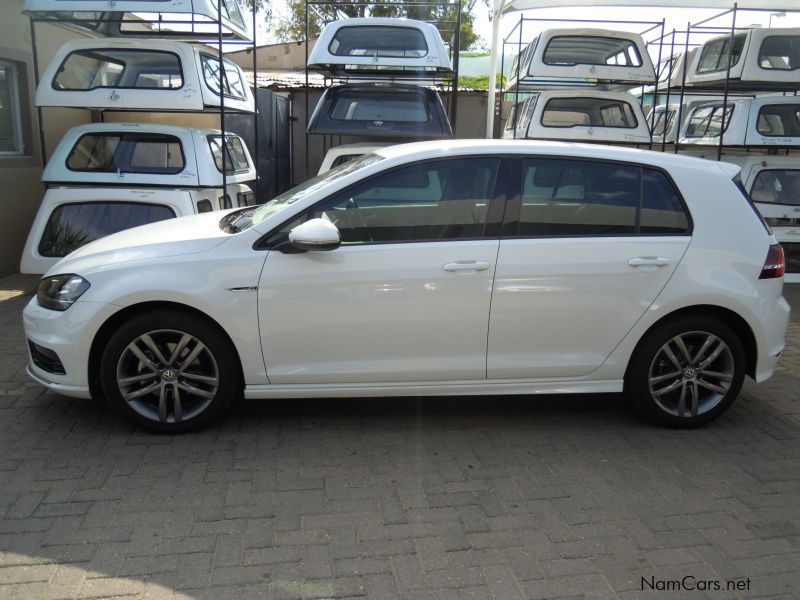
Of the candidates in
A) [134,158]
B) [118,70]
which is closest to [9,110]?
[118,70]

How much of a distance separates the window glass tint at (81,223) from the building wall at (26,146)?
231 cm

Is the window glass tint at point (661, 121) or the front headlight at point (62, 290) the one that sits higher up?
the window glass tint at point (661, 121)

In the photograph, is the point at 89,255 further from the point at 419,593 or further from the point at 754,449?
the point at 754,449

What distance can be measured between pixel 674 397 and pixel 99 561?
129 inches

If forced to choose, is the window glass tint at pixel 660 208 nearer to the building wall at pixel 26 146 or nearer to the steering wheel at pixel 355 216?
the steering wheel at pixel 355 216

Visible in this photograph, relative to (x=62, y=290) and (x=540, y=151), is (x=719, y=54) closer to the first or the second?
(x=540, y=151)

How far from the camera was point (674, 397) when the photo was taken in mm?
4199

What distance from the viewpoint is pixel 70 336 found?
378 cm

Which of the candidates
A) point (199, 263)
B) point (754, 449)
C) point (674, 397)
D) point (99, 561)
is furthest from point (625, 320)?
point (99, 561)

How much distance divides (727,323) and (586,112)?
5.59 m

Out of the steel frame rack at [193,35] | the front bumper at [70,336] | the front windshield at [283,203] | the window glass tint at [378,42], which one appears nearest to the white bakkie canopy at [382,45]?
the window glass tint at [378,42]

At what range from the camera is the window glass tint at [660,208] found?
4.04 meters

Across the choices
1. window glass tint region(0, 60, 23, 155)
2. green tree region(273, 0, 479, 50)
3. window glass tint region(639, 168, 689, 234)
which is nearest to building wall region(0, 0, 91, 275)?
window glass tint region(0, 60, 23, 155)

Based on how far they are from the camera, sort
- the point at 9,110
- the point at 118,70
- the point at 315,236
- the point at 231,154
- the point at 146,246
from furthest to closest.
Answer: the point at 9,110
the point at 231,154
the point at 118,70
the point at 146,246
the point at 315,236
